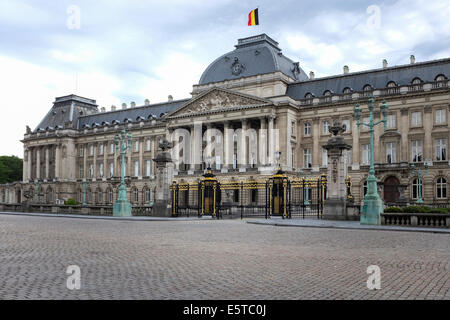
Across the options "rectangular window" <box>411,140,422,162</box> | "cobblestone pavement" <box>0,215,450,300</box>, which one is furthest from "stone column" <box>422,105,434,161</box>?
"cobblestone pavement" <box>0,215,450,300</box>

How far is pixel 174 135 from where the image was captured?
78.7 m

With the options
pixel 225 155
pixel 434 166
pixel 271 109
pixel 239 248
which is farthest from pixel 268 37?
pixel 239 248

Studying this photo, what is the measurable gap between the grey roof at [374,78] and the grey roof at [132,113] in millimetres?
23929

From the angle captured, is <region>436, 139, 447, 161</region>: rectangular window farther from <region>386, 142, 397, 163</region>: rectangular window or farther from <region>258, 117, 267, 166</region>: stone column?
<region>258, 117, 267, 166</region>: stone column

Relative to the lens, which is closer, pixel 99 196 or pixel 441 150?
pixel 441 150

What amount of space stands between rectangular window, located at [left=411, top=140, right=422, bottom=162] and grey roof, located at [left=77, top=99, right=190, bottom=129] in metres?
41.0

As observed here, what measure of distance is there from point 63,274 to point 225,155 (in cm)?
6479

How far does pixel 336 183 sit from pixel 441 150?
36.0m

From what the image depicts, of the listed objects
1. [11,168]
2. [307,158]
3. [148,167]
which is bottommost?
[148,167]

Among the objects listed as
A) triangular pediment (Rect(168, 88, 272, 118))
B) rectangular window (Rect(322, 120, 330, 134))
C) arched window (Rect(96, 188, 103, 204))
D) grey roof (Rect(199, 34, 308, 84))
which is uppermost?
grey roof (Rect(199, 34, 308, 84))

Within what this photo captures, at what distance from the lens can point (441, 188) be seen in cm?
5912

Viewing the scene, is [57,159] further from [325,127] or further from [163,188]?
[163,188]

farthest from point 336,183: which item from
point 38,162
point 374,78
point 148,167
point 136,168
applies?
point 38,162

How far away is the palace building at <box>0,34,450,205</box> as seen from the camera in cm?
6134
